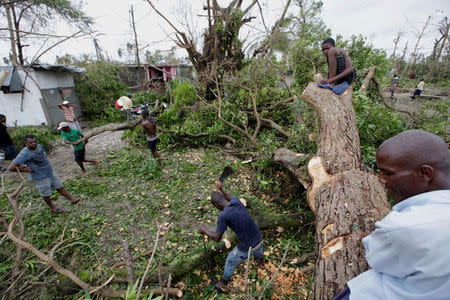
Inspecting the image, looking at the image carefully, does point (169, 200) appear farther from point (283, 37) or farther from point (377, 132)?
point (283, 37)

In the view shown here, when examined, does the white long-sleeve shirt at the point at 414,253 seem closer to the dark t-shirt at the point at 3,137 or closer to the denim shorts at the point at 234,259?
the denim shorts at the point at 234,259

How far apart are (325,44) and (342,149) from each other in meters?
2.11

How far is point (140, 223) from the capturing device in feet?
11.2

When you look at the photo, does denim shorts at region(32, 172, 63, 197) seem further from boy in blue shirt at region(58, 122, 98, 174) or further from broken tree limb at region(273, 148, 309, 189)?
broken tree limb at region(273, 148, 309, 189)

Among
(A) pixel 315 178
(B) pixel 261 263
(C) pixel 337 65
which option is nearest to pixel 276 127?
(C) pixel 337 65

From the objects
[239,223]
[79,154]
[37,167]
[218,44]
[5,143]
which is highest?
[218,44]

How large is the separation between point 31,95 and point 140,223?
9.23 m

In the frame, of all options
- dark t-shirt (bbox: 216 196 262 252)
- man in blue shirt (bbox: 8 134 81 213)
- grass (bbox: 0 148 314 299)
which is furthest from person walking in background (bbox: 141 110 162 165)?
dark t-shirt (bbox: 216 196 262 252)

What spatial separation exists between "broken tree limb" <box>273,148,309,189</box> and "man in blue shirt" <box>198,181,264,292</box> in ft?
3.81

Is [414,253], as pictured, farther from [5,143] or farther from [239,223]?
[5,143]

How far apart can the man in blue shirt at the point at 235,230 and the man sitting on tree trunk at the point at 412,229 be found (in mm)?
1093

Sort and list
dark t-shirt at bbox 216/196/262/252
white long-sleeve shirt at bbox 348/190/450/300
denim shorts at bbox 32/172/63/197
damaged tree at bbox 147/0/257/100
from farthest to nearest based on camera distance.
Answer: damaged tree at bbox 147/0/257/100 → denim shorts at bbox 32/172/63/197 → dark t-shirt at bbox 216/196/262/252 → white long-sleeve shirt at bbox 348/190/450/300

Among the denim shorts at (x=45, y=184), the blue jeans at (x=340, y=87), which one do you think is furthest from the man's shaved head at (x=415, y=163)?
the denim shorts at (x=45, y=184)

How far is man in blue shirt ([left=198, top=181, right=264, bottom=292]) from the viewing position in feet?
7.14
